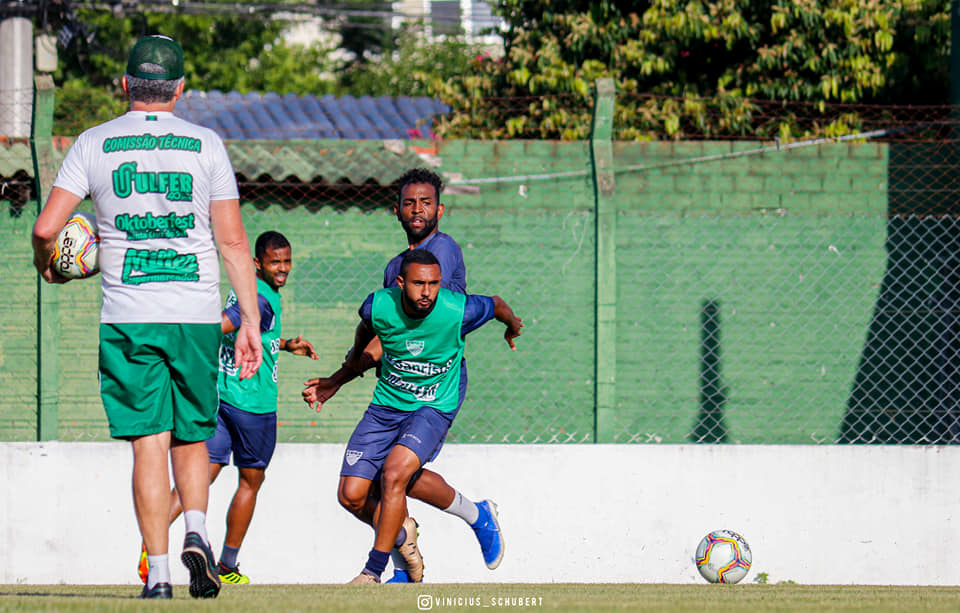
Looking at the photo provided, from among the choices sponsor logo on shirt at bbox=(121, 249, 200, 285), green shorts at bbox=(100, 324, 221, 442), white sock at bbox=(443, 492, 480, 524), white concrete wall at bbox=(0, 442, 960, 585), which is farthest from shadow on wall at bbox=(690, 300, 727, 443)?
sponsor logo on shirt at bbox=(121, 249, 200, 285)

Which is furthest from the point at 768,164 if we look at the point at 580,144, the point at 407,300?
the point at 407,300

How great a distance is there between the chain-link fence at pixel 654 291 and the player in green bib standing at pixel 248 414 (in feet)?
6.06

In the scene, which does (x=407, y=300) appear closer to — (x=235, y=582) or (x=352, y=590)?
(x=352, y=590)

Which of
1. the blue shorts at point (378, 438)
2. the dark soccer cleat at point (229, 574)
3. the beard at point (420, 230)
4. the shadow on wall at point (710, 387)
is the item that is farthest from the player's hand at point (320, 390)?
the shadow on wall at point (710, 387)

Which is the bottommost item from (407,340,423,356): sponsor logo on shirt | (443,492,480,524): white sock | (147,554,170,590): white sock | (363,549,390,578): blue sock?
(363,549,390,578): blue sock

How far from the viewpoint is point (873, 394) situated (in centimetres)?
781

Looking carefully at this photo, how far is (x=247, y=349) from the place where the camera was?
3.76 m

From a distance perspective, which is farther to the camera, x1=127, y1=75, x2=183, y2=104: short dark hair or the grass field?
x1=127, y1=75, x2=183, y2=104: short dark hair

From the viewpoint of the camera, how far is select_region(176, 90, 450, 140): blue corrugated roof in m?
11.6

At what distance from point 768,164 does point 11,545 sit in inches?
230

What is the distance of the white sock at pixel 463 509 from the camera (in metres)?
5.55

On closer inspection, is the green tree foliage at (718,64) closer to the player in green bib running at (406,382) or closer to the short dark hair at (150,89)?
the player in green bib running at (406,382)

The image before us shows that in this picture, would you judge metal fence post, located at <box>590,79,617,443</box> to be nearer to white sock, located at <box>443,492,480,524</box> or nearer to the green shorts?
white sock, located at <box>443,492,480,524</box>

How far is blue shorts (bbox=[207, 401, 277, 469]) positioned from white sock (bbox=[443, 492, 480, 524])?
Answer: 1033 mm
